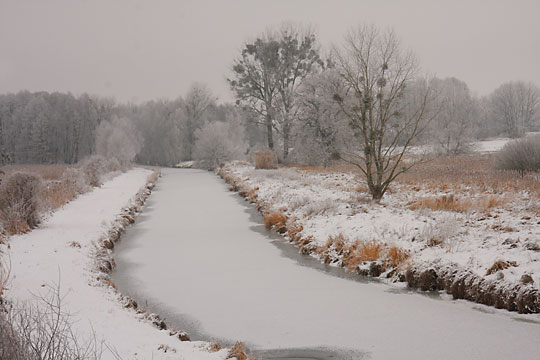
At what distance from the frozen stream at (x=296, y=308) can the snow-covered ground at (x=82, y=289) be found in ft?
2.37

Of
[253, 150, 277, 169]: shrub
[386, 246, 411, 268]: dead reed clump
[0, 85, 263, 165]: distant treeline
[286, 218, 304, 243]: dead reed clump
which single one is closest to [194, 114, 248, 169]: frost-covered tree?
[0, 85, 263, 165]: distant treeline

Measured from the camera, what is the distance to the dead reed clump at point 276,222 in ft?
39.5

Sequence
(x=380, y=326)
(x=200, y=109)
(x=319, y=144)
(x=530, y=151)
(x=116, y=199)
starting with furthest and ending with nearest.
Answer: (x=200, y=109) → (x=319, y=144) → (x=116, y=199) → (x=530, y=151) → (x=380, y=326)

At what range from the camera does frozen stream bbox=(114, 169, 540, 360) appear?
4.89m

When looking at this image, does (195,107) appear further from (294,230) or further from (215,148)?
(294,230)

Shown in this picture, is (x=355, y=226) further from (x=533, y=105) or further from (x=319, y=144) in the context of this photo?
(x=533, y=105)

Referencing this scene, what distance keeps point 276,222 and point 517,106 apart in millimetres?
60459

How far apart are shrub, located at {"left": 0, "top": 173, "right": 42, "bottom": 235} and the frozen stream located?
7.35 ft

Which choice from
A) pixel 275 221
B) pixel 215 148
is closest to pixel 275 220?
pixel 275 221

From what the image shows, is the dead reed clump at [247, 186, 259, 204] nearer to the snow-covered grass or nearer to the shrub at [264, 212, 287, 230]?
the snow-covered grass

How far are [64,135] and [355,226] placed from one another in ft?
200

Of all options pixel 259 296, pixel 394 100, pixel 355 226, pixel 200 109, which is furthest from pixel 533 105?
pixel 259 296

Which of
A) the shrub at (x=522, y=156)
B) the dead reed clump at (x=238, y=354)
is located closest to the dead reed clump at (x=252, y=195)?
the shrub at (x=522, y=156)

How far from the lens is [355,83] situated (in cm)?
1227
